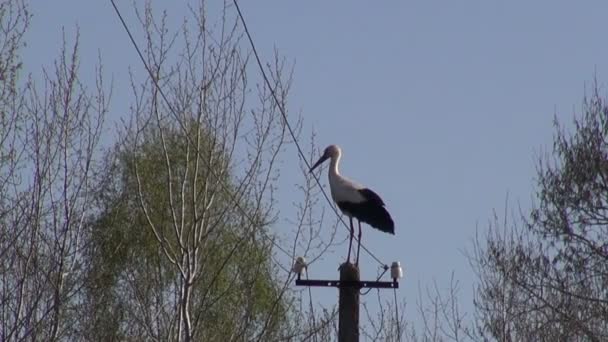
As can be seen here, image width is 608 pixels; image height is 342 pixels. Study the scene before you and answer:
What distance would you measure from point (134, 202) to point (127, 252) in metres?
0.71

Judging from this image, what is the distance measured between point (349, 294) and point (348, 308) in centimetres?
14

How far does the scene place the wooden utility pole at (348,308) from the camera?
763 inches

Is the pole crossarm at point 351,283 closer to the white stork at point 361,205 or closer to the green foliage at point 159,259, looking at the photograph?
the white stork at point 361,205

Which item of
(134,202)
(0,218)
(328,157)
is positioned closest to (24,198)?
(0,218)

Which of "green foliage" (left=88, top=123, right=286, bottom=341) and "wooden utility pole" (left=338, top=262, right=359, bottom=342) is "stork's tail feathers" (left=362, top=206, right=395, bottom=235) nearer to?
"wooden utility pole" (left=338, top=262, right=359, bottom=342)

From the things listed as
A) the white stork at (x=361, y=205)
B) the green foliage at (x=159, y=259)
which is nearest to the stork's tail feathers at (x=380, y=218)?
the white stork at (x=361, y=205)

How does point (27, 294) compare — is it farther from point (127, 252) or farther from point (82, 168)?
point (127, 252)

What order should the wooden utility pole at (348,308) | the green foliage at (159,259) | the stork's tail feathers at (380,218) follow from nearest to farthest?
1. the wooden utility pole at (348,308)
2. the stork's tail feathers at (380,218)
3. the green foliage at (159,259)

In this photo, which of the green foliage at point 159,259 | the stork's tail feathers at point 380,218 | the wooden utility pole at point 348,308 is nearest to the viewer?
the wooden utility pole at point 348,308

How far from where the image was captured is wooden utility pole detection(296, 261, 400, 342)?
63.7 ft

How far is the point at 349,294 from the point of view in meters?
19.6

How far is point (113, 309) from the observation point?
106ft

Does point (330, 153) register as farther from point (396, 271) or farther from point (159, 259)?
point (159, 259)

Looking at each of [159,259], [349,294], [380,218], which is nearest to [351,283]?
[349,294]
